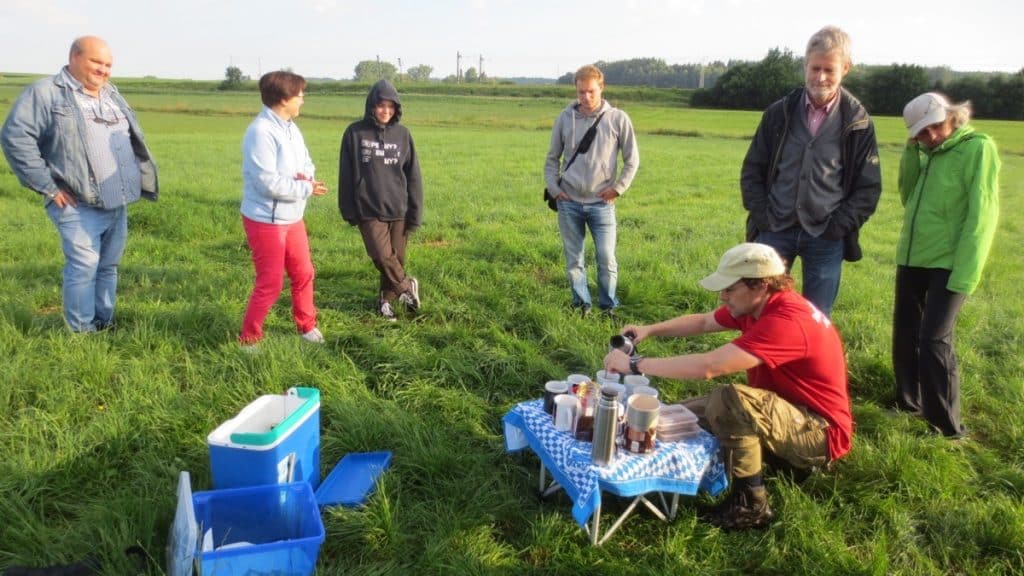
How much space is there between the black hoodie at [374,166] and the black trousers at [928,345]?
3765 mm

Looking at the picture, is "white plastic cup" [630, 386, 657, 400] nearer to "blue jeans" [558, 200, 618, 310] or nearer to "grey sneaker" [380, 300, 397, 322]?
"blue jeans" [558, 200, 618, 310]

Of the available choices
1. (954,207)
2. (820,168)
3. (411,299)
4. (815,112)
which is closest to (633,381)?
(820,168)

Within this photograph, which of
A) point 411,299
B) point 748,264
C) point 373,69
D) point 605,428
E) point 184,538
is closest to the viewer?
point 184,538

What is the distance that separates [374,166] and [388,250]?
72 centimetres

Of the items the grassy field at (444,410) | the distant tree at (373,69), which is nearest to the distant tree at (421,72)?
the distant tree at (373,69)

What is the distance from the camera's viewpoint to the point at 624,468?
2744mm

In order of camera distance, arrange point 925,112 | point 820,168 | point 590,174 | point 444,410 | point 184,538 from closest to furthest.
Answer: point 184,538, point 925,112, point 820,168, point 444,410, point 590,174

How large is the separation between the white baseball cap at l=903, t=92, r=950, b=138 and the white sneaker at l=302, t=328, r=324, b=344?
402cm

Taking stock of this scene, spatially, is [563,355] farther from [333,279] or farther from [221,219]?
[221,219]

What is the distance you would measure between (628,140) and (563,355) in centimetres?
190

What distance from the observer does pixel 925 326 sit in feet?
12.3

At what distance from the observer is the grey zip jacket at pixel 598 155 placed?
5246 millimetres

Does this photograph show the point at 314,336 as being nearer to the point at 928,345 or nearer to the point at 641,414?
the point at 641,414

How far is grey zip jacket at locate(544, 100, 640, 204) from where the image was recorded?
5.25m
